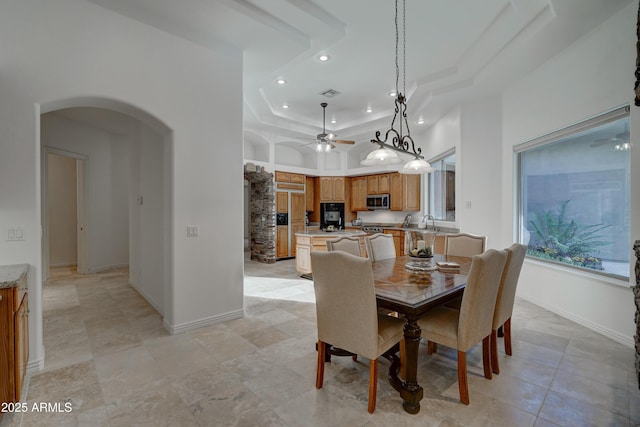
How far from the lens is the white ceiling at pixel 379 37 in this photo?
281 cm

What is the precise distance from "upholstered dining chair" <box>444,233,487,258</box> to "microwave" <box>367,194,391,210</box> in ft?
12.9

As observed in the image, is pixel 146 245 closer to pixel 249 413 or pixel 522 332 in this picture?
pixel 249 413

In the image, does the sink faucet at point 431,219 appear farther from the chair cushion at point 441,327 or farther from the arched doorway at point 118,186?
the arched doorway at point 118,186

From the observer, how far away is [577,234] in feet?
11.3

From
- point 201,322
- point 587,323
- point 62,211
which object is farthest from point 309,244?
point 62,211

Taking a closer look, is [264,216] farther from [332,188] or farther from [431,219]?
[431,219]

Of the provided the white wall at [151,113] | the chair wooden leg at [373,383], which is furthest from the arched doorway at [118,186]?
the chair wooden leg at [373,383]

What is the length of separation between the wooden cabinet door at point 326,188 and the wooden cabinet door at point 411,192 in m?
2.01

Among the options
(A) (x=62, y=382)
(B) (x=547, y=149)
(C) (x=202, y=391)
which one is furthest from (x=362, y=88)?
(A) (x=62, y=382)

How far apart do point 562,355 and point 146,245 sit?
Result: 4716mm

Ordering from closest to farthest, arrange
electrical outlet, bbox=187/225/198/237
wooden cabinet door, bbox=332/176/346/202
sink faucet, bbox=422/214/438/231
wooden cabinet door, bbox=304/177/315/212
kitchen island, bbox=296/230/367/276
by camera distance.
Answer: electrical outlet, bbox=187/225/198/237, kitchen island, bbox=296/230/367/276, sink faucet, bbox=422/214/438/231, wooden cabinet door, bbox=332/176/346/202, wooden cabinet door, bbox=304/177/315/212

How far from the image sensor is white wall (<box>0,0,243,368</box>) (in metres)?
2.25

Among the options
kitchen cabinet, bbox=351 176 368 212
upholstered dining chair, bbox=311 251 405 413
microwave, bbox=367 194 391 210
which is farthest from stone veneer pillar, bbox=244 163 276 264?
upholstered dining chair, bbox=311 251 405 413

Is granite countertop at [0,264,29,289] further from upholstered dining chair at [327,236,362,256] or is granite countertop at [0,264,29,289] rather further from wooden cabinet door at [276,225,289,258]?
wooden cabinet door at [276,225,289,258]
